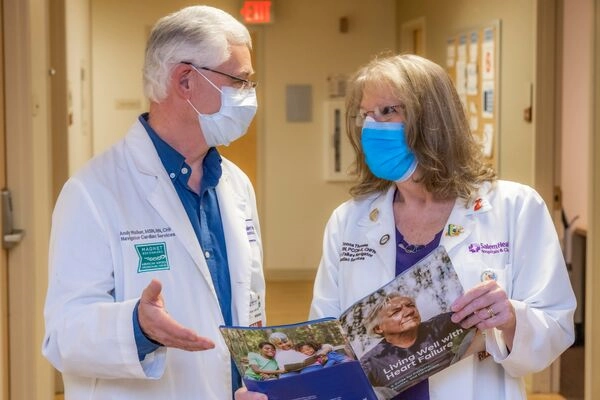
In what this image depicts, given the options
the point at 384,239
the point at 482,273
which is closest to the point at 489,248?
the point at 482,273

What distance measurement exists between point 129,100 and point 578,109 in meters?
3.68

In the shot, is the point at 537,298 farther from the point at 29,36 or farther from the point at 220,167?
the point at 29,36

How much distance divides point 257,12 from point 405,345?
6410 mm

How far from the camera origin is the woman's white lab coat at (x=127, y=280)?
1.78 metres

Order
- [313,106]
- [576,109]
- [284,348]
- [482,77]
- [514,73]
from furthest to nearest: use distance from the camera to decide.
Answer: [313,106], [576,109], [482,77], [514,73], [284,348]

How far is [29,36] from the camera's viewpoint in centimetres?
332

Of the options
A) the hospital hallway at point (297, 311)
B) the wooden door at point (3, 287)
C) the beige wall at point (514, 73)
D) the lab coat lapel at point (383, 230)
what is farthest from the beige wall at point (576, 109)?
the lab coat lapel at point (383, 230)

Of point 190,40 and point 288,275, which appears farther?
point 288,275

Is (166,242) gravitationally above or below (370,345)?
above

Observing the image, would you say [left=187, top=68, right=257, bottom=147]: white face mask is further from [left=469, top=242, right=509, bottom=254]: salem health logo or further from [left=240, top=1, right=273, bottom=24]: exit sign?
[left=240, top=1, right=273, bottom=24]: exit sign

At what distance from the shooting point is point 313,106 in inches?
322

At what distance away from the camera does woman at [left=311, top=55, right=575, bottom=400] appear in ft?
6.27

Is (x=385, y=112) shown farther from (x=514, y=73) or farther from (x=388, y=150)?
(x=514, y=73)

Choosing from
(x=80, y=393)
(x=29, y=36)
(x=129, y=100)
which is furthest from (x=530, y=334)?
(x=129, y=100)
